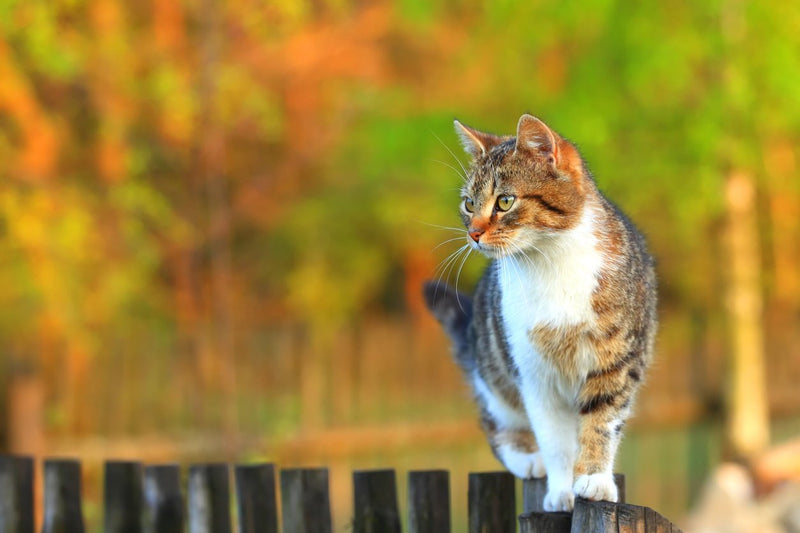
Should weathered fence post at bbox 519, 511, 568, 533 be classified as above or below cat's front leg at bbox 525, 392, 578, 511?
below

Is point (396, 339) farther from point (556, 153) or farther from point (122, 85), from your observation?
point (556, 153)

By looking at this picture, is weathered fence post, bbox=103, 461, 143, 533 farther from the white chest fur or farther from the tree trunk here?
the tree trunk

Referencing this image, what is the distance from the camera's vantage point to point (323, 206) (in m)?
11.6

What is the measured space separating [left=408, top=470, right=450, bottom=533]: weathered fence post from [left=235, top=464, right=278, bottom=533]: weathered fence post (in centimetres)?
44

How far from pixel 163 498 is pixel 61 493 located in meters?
0.47

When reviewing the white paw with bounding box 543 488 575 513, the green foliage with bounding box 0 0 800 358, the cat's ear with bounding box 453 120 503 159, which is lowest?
the white paw with bounding box 543 488 575 513

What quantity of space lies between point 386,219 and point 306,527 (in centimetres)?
A: 825

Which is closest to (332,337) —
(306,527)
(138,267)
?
(138,267)

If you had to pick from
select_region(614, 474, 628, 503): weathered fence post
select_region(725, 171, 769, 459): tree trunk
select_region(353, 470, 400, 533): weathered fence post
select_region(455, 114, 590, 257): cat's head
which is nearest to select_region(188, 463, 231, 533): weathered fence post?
select_region(353, 470, 400, 533): weathered fence post

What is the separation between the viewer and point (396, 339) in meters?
9.82

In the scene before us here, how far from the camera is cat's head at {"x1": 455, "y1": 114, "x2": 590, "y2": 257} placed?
2.98m

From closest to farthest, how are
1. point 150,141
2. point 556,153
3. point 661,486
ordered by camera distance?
point 556,153 → point 150,141 → point 661,486

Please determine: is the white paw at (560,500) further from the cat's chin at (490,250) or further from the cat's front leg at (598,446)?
the cat's chin at (490,250)

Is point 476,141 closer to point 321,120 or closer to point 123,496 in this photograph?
point 123,496
